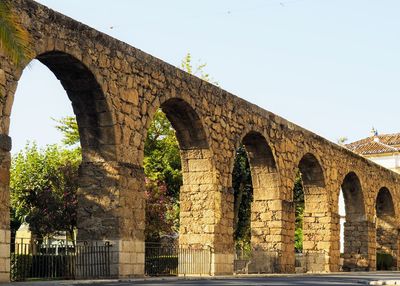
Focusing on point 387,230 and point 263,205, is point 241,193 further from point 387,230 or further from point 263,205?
point 263,205

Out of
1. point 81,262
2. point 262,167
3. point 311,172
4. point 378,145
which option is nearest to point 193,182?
point 262,167

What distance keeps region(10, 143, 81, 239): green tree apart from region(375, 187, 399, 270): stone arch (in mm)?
13837

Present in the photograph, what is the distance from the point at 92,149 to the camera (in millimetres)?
18562

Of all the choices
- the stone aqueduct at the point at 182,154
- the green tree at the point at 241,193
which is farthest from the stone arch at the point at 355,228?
the green tree at the point at 241,193

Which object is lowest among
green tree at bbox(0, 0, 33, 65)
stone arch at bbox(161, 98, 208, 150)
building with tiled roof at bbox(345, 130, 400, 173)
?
green tree at bbox(0, 0, 33, 65)

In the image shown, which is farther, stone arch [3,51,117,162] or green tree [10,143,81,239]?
green tree [10,143,81,239]

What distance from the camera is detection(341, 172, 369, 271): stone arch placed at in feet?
113

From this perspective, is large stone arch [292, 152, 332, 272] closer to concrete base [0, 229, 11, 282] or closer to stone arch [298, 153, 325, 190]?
stone arch [298, 153, 325, 190]

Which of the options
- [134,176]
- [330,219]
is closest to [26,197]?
[330,219]

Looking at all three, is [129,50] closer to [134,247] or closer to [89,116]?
[89,116]

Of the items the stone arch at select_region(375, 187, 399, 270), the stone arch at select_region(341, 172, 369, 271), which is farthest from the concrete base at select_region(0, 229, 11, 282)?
the stone arch at select_region(375, 187, 399, 270)

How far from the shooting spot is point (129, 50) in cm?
1898

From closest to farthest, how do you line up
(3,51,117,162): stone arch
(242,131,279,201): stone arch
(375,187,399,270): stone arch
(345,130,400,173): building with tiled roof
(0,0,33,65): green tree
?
1. (0,0,33,65): green tree
2. (3,51,117,162): stone arch
3. (242,131,279,201): stone arch
4. (375,187,399,270): stone arch
5. (345,130,400,173): building with tiled roof

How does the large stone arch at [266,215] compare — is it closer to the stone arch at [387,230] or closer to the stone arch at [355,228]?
the stone arch at [355,228]
